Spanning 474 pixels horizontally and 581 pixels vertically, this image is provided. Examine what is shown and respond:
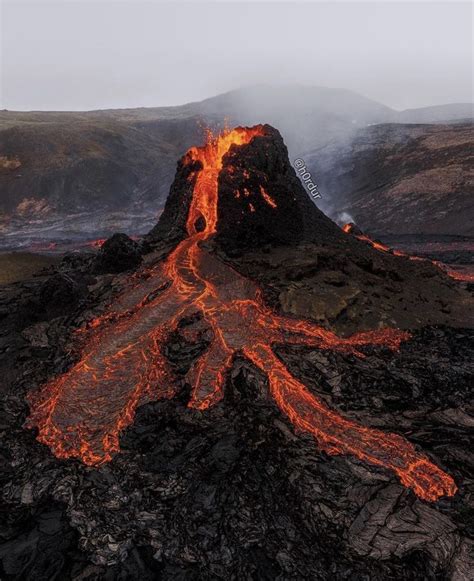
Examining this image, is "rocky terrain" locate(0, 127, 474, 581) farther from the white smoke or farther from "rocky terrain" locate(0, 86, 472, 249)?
"rocky terrain" locate(0, 86, 472, 249)

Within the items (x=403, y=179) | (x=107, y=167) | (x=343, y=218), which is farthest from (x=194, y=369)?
(x=107, y=167)

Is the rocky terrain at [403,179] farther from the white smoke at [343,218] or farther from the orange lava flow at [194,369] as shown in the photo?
the orange lava flow at [194,369]

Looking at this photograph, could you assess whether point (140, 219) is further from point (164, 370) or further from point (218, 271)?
point (164, 370)

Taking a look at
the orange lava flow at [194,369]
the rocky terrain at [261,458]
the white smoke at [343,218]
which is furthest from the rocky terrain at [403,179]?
the orange lava flow at [194,369]

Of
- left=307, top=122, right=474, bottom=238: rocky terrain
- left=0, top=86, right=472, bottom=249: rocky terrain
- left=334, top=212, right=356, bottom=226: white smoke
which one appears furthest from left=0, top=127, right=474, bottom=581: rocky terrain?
left=0, top=86, right=472, bottom=249: rocky terrain

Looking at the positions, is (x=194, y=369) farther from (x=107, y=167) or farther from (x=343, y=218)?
(x=107, y=167)

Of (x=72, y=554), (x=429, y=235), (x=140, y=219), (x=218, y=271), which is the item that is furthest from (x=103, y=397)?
(x=140, y=219)
